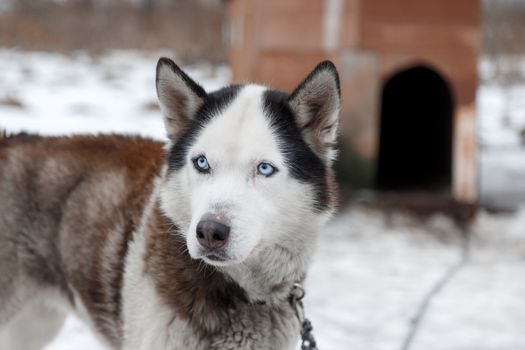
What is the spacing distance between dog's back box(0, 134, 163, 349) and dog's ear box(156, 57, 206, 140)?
1.01 ft

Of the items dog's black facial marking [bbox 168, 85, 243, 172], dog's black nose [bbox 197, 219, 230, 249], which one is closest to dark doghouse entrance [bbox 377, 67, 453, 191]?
dog's black facial marking [bbox 168, 85, 243, 172]

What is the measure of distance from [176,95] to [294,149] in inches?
19.5

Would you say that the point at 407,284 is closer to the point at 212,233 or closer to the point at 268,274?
the point at 268,274

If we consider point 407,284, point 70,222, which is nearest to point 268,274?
point 70,222

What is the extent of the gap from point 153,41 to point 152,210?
2195 cm

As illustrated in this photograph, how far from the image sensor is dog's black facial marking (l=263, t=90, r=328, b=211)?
2.32 metres

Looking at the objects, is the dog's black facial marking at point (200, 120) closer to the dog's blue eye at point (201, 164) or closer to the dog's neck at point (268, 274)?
the dog's blue eye at point (201, 164)

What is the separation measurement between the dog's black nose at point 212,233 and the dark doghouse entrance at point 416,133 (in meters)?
6.54

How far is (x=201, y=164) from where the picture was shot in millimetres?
2248

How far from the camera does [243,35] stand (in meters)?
8.25

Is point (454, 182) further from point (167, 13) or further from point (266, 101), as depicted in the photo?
point (167, 13)

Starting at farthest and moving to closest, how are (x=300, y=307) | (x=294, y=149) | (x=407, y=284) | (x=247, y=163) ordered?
(x=407, y=284), (x=300, y=307), (x=294, y=149), (x=247, y=163)

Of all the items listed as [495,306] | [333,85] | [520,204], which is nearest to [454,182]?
[520,204]

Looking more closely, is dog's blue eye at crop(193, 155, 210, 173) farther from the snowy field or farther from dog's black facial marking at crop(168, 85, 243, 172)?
the snowy field
